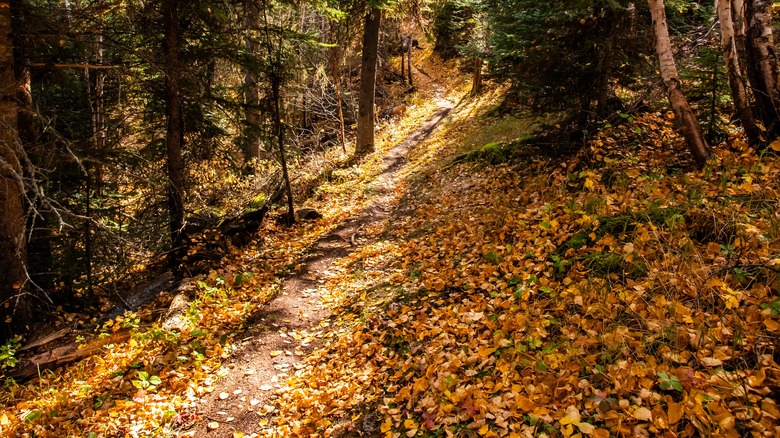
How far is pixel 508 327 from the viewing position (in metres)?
4.68

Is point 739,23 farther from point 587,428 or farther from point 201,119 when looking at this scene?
point 201,119

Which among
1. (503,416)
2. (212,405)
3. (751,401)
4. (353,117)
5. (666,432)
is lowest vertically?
(212,405)

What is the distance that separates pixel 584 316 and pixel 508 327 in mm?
852

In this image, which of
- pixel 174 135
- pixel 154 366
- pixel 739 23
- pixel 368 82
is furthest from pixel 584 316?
pixel 368 82

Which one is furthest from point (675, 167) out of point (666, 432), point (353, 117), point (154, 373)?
point (353, 117)

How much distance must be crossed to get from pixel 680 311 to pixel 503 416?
2043mm

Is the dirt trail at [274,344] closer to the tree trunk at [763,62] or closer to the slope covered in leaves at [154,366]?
the slope covered in leaves at [154,366]

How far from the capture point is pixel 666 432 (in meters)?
2.90

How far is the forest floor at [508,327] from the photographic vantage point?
337cm

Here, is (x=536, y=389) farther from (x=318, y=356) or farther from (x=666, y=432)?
(x=318, y=356)

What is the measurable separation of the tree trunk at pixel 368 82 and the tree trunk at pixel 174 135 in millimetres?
7972

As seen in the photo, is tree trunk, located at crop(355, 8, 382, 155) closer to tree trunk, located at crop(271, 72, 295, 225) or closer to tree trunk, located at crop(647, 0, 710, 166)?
tree trunk, located at crop(271, 72, 295, 225)

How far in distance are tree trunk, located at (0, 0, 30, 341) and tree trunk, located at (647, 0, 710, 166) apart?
9.84m

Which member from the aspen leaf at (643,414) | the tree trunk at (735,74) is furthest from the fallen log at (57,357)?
the tree trunk at (735,74)
